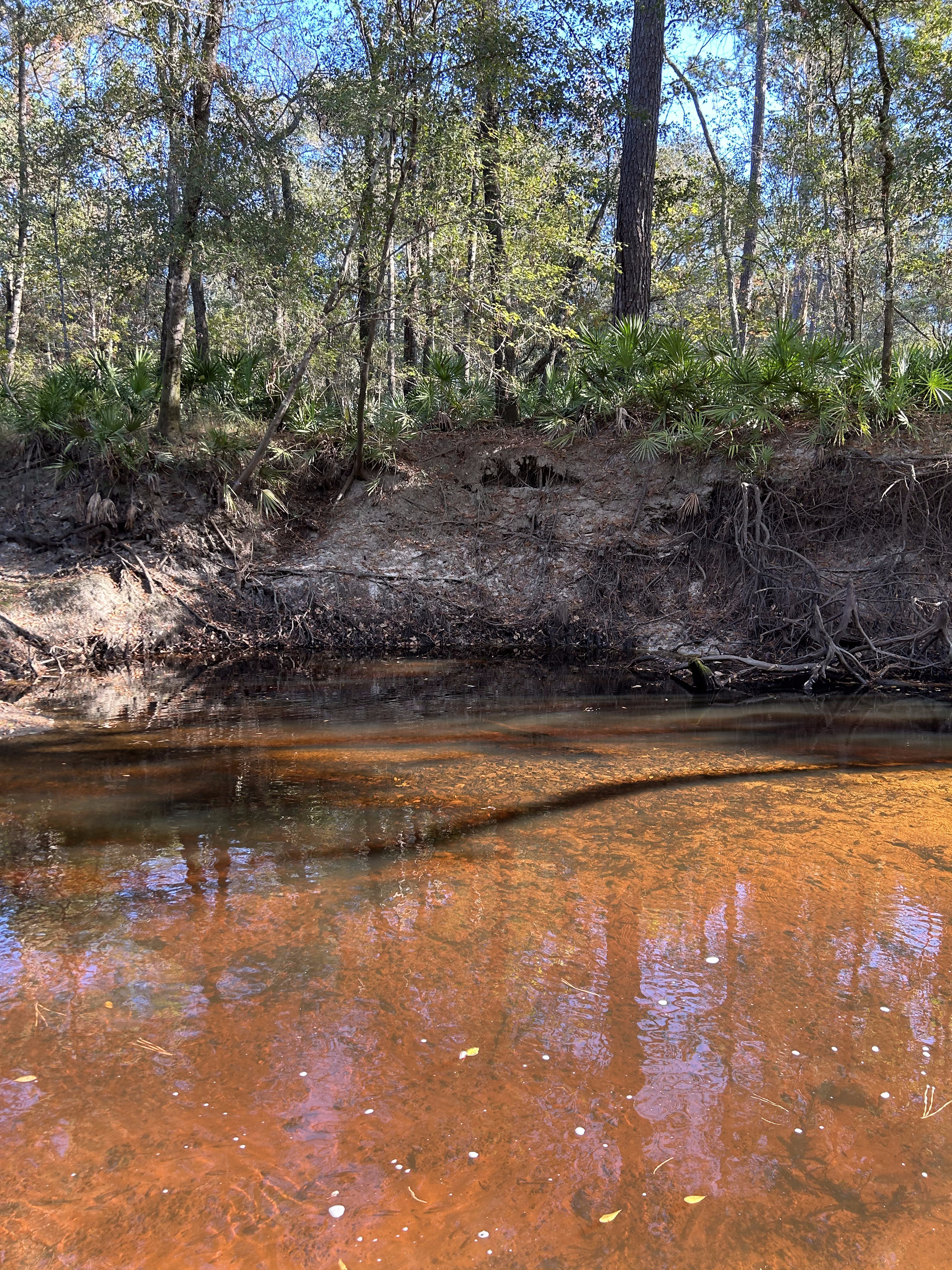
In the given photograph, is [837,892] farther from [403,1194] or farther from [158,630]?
[158,630]

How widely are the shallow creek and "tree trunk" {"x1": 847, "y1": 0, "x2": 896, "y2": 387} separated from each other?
29.2 feet

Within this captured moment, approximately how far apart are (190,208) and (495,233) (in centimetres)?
461

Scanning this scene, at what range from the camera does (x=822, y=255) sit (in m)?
17.5

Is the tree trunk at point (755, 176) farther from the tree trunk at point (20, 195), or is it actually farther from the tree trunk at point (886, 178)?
the tree trunk at point (20, 195)

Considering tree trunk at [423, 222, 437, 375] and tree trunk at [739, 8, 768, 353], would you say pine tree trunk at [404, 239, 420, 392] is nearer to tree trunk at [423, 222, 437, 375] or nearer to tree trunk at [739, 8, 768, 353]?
tree trunk at [423, 222, 437, 375]

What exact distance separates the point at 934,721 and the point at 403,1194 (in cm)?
766

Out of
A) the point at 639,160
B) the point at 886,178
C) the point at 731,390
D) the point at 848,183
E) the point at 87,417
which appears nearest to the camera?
the point at 731,390

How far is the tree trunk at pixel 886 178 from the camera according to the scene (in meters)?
12.3

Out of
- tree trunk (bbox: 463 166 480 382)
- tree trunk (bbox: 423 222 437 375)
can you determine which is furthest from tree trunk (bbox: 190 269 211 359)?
tree trunk (bbox: 463 166 480 382)

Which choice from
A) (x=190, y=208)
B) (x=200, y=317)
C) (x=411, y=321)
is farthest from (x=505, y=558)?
(x=200, y=317)

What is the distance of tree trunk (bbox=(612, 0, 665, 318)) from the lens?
45.9ft

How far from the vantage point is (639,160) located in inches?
563

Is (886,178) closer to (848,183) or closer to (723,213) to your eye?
(848,183)

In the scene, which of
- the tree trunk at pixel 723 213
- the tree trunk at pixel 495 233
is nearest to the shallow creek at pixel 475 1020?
the tree trunk at pixel 495 233
